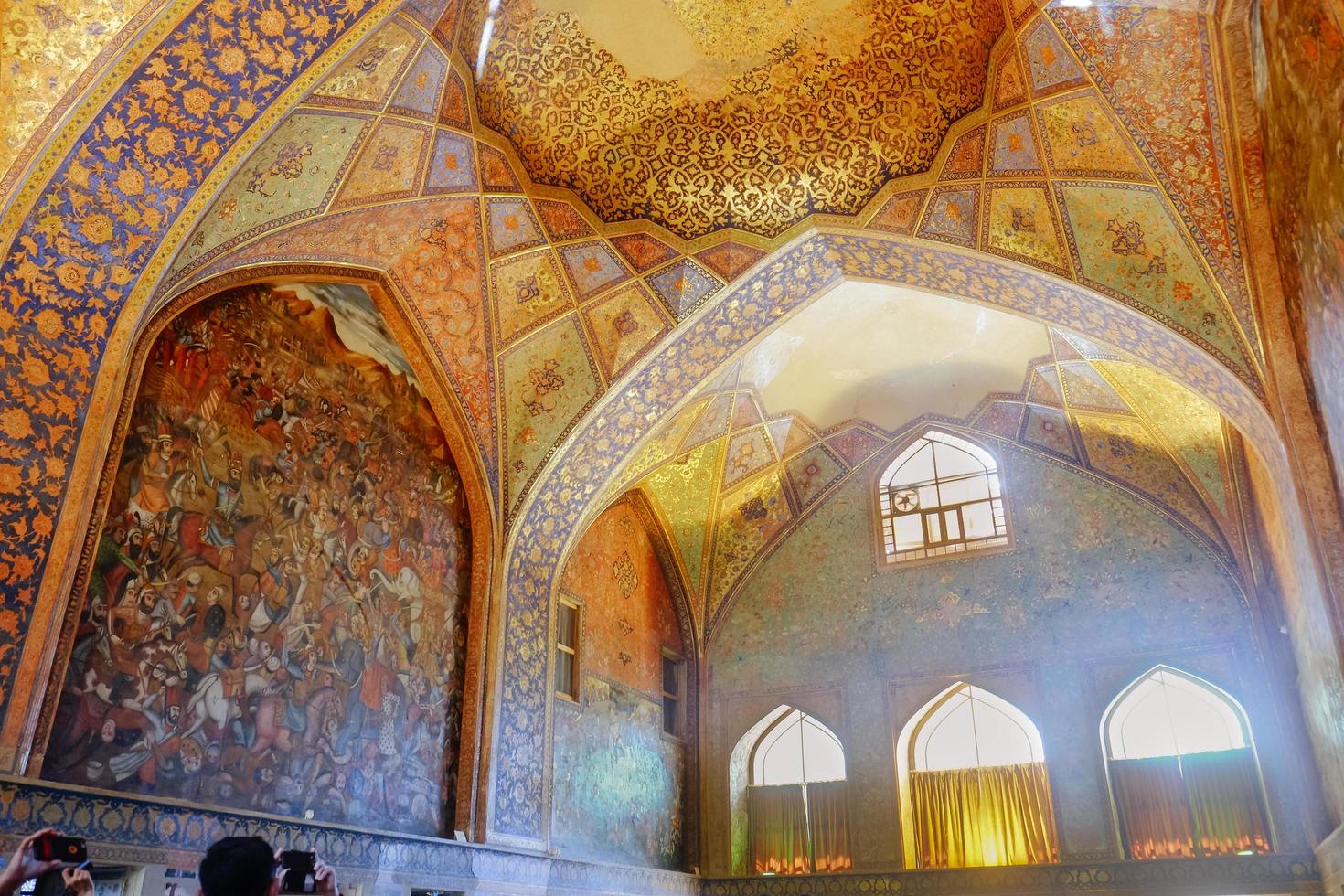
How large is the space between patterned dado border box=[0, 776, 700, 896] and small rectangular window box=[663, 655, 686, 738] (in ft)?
7.40

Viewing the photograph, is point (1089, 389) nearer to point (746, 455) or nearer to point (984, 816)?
point (746, 455)

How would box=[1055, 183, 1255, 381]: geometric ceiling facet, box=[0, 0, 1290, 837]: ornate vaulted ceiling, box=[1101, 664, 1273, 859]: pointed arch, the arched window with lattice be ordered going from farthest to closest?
the arched window with lattice → box=[1101, 664, 1273, 859]: pointed arch → box=[1055, 183, 1255, 381]: geometric ceiling facet → box=[0, 0, 1290, 837]: ornate vaulted ceiling

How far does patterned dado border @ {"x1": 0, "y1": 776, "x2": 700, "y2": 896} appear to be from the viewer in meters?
6.01

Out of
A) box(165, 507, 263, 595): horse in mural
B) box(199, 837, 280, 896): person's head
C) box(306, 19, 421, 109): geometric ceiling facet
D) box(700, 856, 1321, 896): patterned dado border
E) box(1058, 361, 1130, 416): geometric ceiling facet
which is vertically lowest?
box(199, 837, 280, 896): person's head

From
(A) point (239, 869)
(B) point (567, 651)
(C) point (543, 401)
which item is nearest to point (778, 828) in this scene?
(B) point (567, 651)

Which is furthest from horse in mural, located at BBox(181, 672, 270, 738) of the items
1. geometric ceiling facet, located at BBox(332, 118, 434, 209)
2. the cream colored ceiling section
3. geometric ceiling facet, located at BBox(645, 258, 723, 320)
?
the cream colored ceiling section

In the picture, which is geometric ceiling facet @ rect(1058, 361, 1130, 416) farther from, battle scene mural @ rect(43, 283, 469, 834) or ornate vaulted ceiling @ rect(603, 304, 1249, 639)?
battle scene mural @ rect(43, 283, 469, 834)

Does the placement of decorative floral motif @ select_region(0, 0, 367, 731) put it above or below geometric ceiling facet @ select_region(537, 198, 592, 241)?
below

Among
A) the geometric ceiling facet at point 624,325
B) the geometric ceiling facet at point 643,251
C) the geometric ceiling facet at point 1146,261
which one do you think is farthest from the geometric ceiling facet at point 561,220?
the geometric ceiling facet at point 1146,261

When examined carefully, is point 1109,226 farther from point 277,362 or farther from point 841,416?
point 277,362

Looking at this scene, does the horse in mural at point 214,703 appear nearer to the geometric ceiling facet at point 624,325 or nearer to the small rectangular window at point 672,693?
the geometric ceiling facet at point 624,325

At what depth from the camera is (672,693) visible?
13523 millimetres

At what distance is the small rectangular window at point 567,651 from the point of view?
1139 cm

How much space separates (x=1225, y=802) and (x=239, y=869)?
35.8ft
